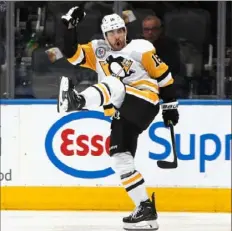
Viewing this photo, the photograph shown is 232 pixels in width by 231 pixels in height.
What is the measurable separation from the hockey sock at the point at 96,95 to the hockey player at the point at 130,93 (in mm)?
215

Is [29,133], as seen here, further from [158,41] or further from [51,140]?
[158,41]

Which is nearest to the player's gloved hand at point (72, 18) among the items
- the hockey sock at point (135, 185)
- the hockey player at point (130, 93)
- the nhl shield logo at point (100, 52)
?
the hockey player at point (130, 93)

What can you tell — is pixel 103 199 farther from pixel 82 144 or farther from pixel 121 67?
pixel 121 67

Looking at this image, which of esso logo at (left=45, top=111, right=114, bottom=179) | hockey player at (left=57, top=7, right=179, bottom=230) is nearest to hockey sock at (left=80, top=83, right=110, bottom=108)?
hockey player at (left=57, top=7, right=179, bottom=230)

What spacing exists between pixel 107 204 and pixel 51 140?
69 cm

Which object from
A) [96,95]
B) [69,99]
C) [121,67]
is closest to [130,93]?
[121,67]

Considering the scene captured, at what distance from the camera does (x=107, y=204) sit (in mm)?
7578

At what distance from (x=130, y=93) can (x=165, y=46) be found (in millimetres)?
1285

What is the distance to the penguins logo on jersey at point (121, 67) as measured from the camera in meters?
6.44

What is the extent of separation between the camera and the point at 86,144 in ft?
24.8

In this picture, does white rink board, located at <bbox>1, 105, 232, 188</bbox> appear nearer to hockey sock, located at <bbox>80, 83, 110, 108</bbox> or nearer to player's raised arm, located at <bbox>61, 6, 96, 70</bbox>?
player's raised arm, located at <bbox>61, 6, 96, 70</bbox>

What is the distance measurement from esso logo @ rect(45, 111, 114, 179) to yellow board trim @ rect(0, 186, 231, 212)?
0.15m

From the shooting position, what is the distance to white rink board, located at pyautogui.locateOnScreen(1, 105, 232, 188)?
753 centimetres

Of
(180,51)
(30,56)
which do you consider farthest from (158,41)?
(30,56)
